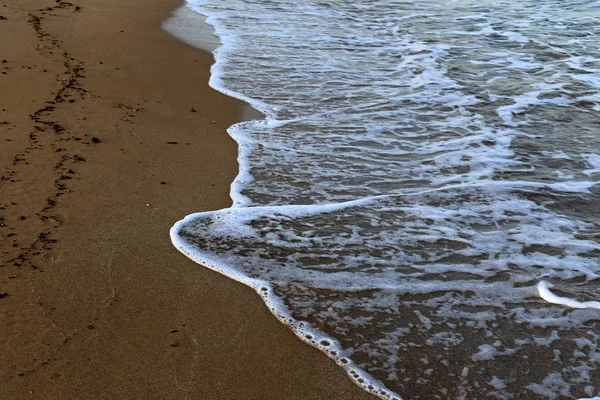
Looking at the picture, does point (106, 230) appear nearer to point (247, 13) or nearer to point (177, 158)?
point (177, 158)

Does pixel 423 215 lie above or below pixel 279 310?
above

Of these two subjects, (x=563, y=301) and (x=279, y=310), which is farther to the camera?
(x=563, y=301)

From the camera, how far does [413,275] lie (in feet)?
10.5

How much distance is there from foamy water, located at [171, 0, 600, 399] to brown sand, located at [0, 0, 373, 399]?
168 mm

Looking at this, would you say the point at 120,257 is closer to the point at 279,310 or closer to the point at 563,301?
the point at 279,310

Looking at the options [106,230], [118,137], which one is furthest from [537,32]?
[106,230]

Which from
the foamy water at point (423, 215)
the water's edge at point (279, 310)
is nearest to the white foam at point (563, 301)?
the foamy water at point (423, 215)

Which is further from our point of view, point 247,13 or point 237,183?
point 247,13

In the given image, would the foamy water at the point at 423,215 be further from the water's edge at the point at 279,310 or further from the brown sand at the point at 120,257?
the brown sand at the point at 120,257

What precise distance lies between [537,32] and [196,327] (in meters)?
7.47

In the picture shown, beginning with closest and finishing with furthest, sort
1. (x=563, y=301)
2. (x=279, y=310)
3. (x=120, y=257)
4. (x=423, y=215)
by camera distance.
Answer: (x=279, y=310), (x=563, y=301), (x=120, y=257), (x=423, y=215)

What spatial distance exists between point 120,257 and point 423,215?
1717 mm

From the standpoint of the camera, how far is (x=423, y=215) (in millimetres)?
3787

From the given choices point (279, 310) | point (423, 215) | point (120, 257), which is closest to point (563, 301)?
point (423, 215)
